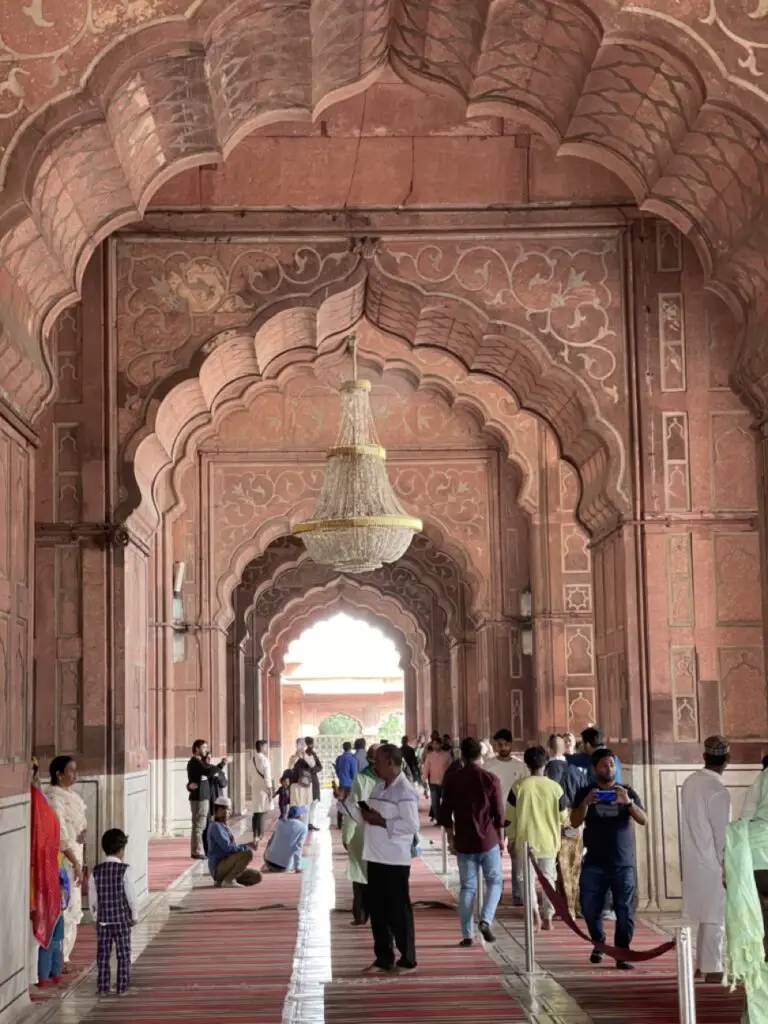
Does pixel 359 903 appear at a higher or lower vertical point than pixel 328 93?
lower

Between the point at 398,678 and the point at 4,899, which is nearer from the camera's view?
the point at 4,899

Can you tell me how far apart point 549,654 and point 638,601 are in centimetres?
648

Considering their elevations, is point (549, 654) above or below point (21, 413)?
below

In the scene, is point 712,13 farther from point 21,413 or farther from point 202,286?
point 202,286

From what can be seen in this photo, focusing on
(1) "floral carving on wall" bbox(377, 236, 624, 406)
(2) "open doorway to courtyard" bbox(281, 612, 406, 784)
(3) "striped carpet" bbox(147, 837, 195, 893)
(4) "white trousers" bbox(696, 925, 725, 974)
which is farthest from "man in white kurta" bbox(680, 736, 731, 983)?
(2) "open doorway to courtyard" bbox(281, 612, 406, 784)

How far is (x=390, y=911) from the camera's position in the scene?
27.9ft

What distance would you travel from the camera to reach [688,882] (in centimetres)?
788

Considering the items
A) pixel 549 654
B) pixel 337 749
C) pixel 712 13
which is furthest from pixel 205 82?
pixel 337 749

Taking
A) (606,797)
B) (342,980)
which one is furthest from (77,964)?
(606,797)

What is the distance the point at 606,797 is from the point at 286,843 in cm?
670

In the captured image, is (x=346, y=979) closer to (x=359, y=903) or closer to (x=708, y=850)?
(x=708, y=850)

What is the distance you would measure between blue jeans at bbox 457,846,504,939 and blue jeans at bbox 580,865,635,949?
923 mm

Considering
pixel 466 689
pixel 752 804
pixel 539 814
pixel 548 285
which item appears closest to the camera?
pixel 752 804

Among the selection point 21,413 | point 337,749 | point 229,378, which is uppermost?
point 229,378
